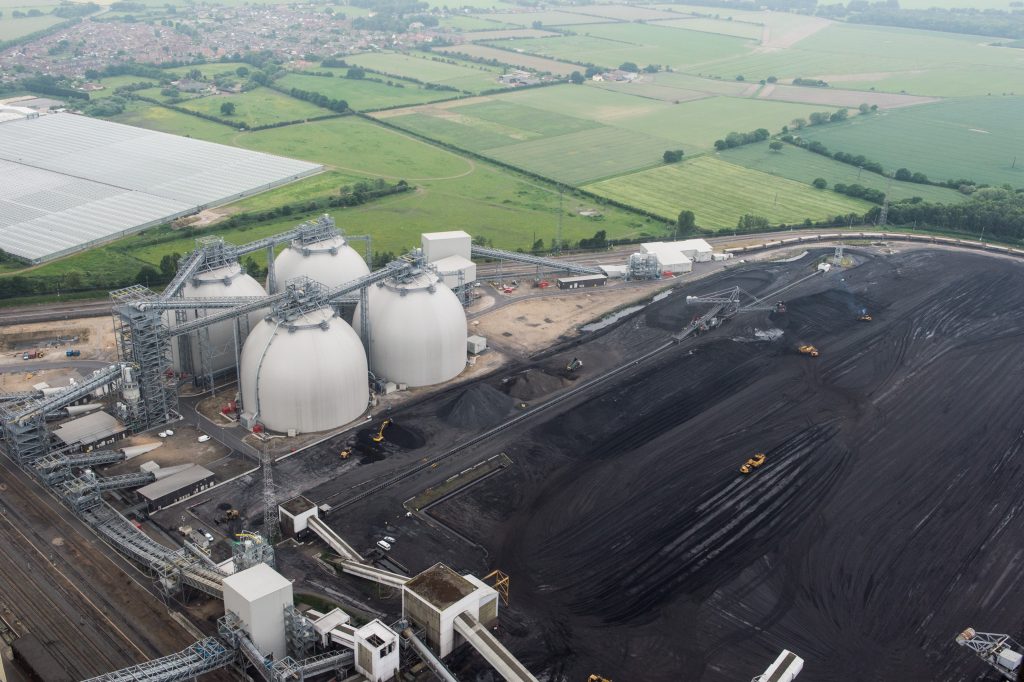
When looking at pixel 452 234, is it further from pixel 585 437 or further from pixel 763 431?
pixel 763 431

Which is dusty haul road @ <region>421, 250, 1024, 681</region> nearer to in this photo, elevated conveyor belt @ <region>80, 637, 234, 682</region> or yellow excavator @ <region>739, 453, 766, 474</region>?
yellow excavator @ <region>739, 453, 766, 474</region>

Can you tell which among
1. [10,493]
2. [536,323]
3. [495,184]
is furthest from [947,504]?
[495,184]

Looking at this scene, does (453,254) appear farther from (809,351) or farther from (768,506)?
(768,506)

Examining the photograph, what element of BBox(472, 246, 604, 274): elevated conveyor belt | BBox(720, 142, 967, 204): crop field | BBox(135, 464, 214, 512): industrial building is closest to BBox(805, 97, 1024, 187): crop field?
BBox(720, 142, 967, 204): crop field

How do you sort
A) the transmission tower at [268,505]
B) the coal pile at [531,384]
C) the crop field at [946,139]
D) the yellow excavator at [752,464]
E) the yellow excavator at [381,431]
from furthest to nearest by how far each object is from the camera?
the crop field at [946,139], the coal pile at [531,384], the yellow excavator at [381,431], the yellow excavator at [752,464], the transmission tower at [268,505]

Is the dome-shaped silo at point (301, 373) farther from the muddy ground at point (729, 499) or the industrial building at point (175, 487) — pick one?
the industrial building at point (175, 487)

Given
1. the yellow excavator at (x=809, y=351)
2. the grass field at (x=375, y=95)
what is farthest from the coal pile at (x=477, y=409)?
the grass field at (x=375, y=95)

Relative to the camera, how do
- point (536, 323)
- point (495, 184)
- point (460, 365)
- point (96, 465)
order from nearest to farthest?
1. point (96, 465)
2. point (460, 365)
3. point (536, 323)
4. point (495, 184)

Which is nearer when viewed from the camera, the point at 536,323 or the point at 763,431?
the point at 763,431
